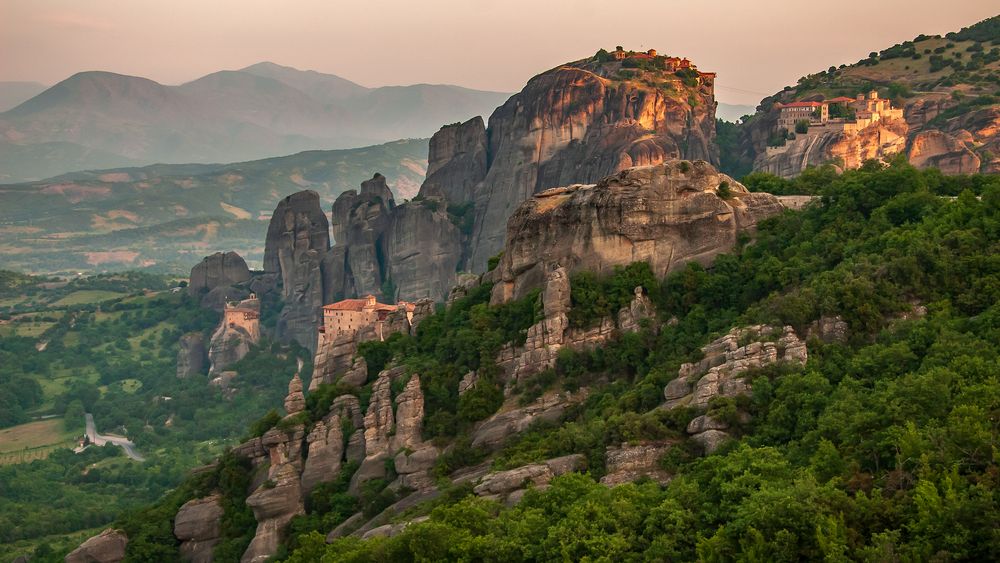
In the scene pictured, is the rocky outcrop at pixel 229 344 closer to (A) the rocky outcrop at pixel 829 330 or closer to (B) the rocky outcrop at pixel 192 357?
(B) the rocky outcrop at pixel 192 357

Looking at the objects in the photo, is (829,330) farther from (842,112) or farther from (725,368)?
(842,112)

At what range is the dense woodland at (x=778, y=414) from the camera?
132 ft

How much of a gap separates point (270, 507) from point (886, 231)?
28.0 m

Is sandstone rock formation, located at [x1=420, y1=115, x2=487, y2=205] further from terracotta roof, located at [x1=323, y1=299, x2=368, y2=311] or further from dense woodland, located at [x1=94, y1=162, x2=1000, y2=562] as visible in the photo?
dense woodland, located at [x1=94, y1=162, x2=1000, y2=562]

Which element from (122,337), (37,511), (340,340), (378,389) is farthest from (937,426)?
(122,337)

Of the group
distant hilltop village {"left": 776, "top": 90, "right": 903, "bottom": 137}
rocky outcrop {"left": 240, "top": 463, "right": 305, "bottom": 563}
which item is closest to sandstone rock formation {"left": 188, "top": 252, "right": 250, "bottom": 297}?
distant hilltop village {"left": 776, "top": 90, "right": 903, "bottom": 137}

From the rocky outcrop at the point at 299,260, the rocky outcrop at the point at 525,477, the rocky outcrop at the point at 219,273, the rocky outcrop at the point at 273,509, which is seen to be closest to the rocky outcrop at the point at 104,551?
the rocky outcrop at the point at 273,509

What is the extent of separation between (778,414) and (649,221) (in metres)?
17.0

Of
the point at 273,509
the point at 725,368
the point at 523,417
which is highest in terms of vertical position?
the point at 725,368

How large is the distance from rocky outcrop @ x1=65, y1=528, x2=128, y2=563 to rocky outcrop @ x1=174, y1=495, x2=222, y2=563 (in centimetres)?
287

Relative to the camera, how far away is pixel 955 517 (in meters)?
37.6

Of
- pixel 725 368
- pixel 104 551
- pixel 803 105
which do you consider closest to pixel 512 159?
pixel 803 105

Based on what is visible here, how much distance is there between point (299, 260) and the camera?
150000 millimetres

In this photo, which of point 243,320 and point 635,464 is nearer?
point 635,464
